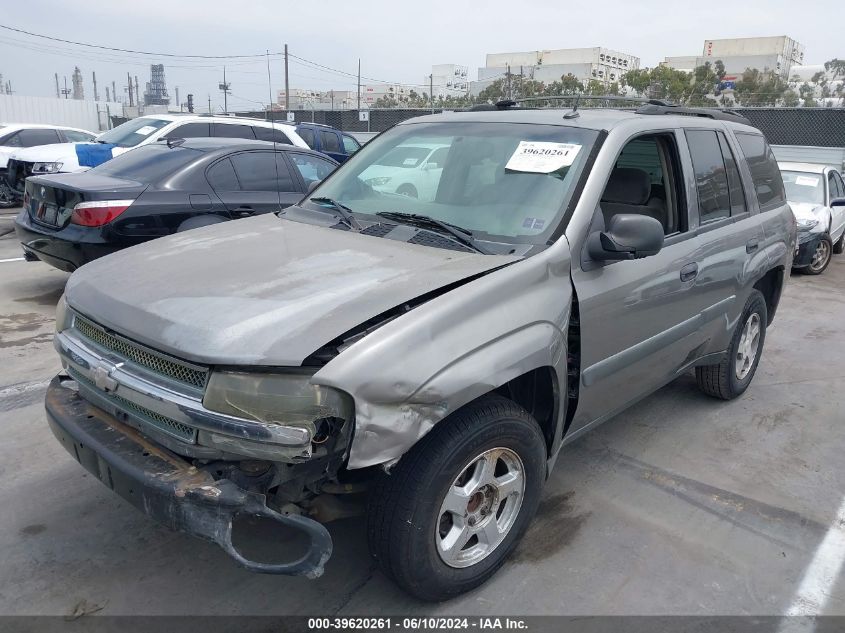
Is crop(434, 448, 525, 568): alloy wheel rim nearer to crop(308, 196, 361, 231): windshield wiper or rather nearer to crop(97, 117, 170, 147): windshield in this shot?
crop(308, 196, 361, 231): windshield wiper

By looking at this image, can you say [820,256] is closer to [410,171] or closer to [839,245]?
[839,245]

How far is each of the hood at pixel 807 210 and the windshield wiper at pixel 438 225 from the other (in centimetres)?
835

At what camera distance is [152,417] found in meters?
2.52

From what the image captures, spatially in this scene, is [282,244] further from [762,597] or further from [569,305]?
[762,597]

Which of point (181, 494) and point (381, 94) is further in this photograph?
point (381, 94)

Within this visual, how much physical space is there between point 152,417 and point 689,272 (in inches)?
110

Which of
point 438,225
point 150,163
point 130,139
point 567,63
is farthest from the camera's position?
point 567,63

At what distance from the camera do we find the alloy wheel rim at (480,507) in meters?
2.64

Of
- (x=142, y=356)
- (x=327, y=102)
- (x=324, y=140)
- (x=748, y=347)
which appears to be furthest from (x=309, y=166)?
(x=327, y=102)

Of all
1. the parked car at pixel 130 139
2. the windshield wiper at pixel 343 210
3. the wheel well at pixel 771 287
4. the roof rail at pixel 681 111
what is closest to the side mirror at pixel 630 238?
the windshield wiper at pixel 343 210

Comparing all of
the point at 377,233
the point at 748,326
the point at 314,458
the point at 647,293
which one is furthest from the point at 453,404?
the point at 748,326

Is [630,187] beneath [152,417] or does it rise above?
above

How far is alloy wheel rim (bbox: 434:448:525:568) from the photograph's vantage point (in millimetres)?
2645

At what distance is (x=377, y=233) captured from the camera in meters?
3.29
